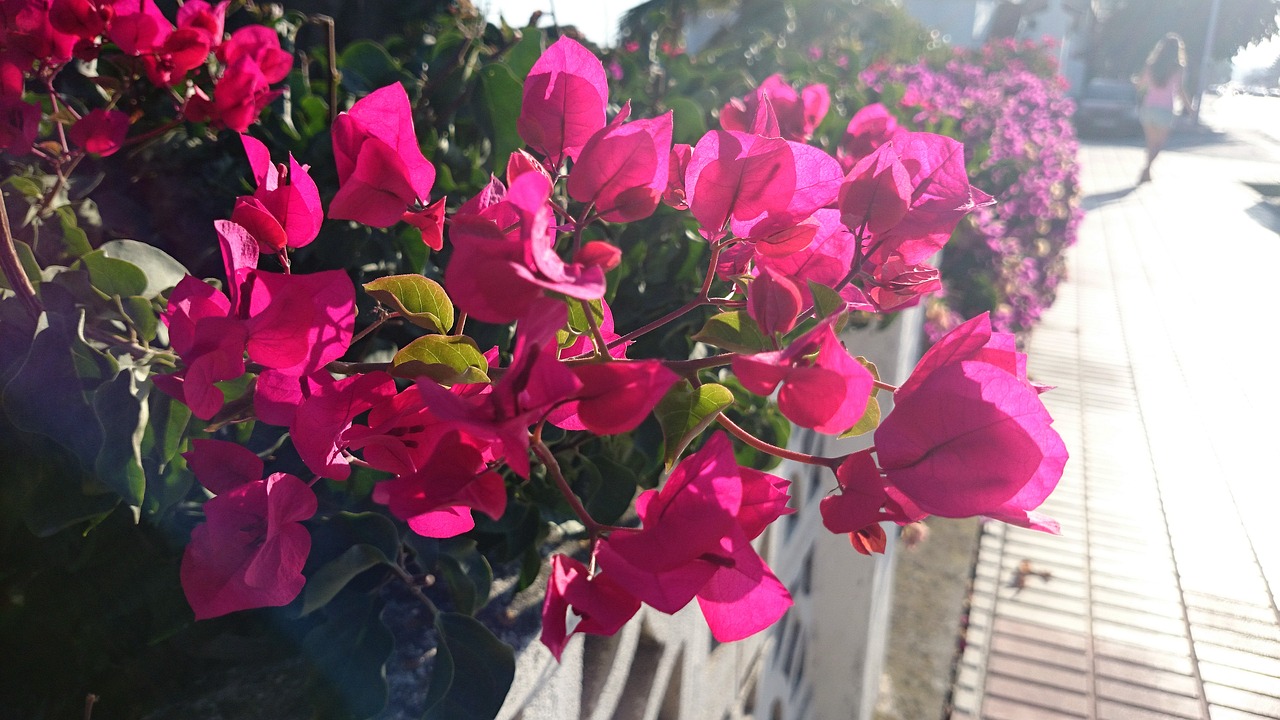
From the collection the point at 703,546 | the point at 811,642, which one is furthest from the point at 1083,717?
the point at 703,546

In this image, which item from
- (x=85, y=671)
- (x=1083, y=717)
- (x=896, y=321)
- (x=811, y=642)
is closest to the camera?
(x=85, y=671)

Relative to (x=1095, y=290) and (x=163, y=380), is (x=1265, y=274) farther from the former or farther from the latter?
(x=163, y=380)

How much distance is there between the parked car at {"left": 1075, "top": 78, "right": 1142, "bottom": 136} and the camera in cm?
903

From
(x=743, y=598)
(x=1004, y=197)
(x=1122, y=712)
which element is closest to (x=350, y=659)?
(x=743, y=598)

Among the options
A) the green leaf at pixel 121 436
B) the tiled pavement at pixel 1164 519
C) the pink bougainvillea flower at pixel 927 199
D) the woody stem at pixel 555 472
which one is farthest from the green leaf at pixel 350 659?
the tiled pavement at pixel 1164 519

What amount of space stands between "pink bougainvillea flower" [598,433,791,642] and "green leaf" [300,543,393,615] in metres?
0.22

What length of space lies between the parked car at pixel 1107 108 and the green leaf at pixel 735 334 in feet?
33.9

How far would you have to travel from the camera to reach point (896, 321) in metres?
1.71

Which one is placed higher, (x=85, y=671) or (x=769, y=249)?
(x=769, y=249)

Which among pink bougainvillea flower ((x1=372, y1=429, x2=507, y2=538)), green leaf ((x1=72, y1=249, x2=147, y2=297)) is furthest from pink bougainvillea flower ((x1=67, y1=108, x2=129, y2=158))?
pink bougainvillea flower ((x1=372, y1=429, x2=507, y2=538))

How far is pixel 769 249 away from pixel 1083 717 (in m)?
2.15

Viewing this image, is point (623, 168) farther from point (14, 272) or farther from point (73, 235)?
point (73, 235)

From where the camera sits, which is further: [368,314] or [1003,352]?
[368,314]

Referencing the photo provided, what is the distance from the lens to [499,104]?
61 centimetres
